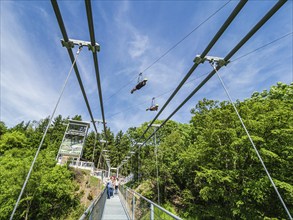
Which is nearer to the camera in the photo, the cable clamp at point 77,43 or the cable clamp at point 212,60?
the cable clamp at point 77,43

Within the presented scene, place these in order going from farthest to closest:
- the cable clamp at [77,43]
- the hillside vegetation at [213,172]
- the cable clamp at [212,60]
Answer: the hillside vegetation at [213,172] → the cable clamp at [212,60] → the cable clamp at [77,43]

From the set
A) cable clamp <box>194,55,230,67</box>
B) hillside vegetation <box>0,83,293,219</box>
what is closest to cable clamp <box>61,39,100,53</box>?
cable clamp <box>194,55,230,67</box>

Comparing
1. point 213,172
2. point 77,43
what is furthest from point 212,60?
point 213,172

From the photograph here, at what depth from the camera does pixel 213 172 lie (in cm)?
1038

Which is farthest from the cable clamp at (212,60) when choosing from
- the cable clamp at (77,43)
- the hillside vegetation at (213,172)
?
the hillside vegetation at (213,172)

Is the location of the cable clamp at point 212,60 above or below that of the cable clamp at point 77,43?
below

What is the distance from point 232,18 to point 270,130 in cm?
986

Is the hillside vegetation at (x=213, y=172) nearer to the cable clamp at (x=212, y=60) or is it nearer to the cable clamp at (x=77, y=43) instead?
the cable clamp at (x=212, y=60)

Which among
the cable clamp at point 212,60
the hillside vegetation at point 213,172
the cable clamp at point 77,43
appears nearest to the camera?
the cable clamp at point 77,43

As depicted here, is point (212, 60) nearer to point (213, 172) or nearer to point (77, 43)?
point (77, 43)

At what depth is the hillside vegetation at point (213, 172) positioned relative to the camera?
9.47m

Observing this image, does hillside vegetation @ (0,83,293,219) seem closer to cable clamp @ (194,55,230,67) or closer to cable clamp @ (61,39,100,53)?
cable clamp @ (194,55,230,67)

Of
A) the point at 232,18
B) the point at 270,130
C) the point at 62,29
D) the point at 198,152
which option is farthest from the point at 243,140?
the point at 62,29

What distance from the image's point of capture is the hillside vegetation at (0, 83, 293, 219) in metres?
9.47
